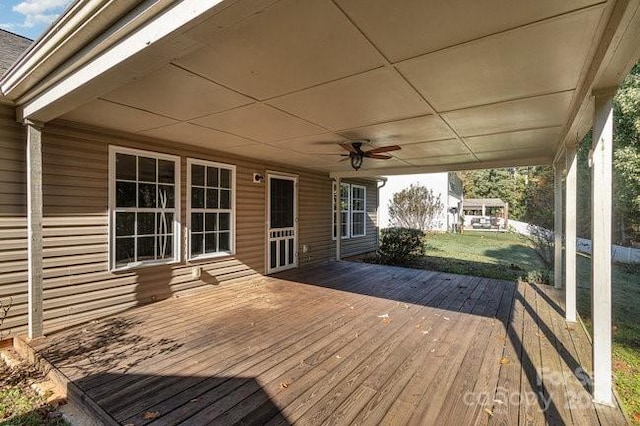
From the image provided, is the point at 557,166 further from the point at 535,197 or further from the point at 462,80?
the point at 462,80

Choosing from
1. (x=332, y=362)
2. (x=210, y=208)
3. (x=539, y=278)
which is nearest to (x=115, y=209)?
(x=210, y=208)

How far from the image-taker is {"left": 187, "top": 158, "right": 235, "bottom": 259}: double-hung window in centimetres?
503

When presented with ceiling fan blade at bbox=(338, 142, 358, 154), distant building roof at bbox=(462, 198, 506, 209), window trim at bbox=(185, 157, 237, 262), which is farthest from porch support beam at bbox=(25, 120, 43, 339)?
distant building roof at bbox=(462, 198, 506, 209)

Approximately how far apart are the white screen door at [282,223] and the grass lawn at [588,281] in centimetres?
328

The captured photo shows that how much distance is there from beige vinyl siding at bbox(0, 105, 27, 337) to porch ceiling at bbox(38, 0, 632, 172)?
1.71 ft

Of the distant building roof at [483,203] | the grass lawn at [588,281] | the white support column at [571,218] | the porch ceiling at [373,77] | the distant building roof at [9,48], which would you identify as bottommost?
the grass lawn at [588,281]

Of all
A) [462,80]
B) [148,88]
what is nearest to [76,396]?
[148,88]

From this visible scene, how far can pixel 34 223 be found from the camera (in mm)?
3164

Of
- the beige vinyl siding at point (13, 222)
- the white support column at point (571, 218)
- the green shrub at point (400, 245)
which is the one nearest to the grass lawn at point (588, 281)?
the green shrub at point (400, 245)

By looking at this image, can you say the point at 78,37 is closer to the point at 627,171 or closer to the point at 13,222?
the point at 13,222

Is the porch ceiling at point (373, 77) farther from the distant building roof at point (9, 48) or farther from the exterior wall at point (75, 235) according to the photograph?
the distant building roof at point (9, 48)

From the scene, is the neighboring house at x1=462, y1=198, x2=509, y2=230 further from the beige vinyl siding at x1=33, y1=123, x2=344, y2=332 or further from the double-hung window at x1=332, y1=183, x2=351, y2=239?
the beige vinyl siding at x1=33, y1=123, x2=344, y2=332

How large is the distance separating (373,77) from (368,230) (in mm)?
8343

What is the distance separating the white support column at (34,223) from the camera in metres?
3.10
